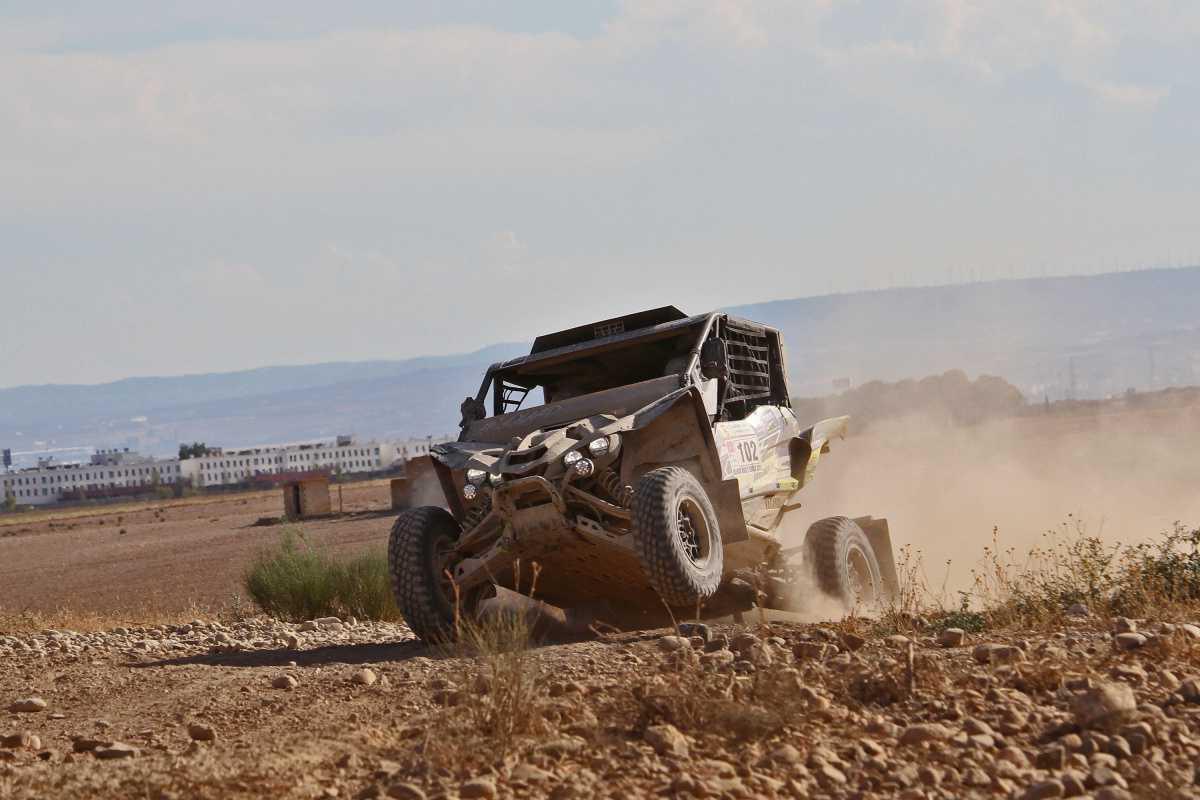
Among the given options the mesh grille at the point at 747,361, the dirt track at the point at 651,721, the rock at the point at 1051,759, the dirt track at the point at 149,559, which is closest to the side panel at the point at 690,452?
the mesh grille at the point at 747,361

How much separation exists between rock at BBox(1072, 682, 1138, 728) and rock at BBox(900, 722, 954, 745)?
62 cm

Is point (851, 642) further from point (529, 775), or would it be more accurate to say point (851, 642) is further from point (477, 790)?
point (477, 790)

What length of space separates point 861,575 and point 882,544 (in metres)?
0.95

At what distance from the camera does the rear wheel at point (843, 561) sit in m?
12.4

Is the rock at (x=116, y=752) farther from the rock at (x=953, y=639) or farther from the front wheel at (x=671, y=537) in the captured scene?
the rock at (x=953, y=639)

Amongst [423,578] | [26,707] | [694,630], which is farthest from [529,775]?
[423,578]

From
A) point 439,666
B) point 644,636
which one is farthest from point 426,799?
point 644,636

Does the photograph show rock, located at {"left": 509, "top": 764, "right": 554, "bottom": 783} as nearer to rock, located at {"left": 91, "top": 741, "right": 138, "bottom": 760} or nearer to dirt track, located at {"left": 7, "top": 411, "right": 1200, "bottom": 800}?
dirt track, located at {"left": 7, "top": 411, "right": 1200, "bottom": 800}

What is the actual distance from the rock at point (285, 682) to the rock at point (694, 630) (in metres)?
2.52

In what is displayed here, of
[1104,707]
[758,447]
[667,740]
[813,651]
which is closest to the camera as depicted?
[667,740]

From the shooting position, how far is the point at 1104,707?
6629 millimetres

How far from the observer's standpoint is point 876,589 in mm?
13211

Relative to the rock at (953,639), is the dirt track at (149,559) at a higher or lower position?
lower

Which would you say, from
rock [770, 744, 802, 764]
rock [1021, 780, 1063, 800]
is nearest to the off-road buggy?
rock [770, 744, 802, 764]
